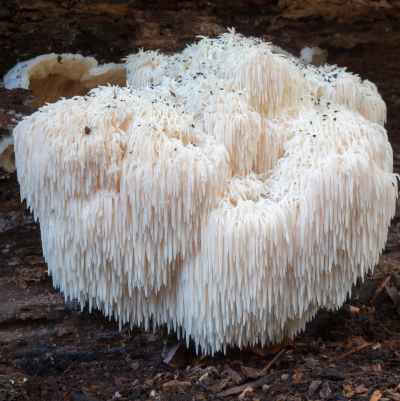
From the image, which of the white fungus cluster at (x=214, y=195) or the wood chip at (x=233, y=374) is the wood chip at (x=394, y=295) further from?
the wood chip at (x=233, y=374)


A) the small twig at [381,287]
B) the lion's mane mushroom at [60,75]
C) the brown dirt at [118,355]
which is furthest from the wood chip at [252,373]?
the lion's mane mushroom at [60,75]

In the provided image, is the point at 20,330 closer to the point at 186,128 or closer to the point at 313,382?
the point at 186,128

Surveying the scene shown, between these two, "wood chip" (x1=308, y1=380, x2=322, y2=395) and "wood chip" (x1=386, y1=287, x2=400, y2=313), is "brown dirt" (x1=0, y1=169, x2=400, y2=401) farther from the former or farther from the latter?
"wood chip" (x1=386, y1=287, x2=400, y2=313)

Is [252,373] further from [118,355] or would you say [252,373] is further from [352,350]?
[118,355]

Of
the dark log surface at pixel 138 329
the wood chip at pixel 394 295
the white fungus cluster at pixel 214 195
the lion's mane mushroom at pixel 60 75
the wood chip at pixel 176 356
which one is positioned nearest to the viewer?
the white fungus cluster at pixel 214 195

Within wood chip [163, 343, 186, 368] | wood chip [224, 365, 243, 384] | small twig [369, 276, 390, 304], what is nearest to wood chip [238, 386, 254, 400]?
wood chip [224, 365, 243, 384]

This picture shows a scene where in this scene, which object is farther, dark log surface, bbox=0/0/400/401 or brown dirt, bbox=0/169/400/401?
dark log surface, bbox=0/0/400/401
